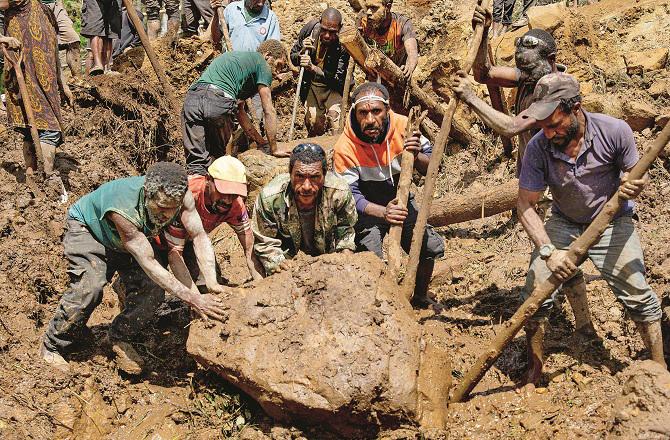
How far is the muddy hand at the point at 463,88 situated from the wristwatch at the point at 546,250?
3.54 ft

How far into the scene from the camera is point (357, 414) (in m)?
4.08

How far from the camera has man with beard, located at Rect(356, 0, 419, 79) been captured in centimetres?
704

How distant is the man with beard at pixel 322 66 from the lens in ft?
25.3

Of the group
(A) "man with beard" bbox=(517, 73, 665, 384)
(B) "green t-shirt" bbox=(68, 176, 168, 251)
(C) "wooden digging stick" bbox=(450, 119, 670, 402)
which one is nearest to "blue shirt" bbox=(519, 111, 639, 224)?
(A) "man with beard" bbox=(517, 73, 665, 384)

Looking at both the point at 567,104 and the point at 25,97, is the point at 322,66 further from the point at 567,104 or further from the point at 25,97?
the point at 567,104

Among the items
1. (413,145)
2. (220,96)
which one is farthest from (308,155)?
(220,96)

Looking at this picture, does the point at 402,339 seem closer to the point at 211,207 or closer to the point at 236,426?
the point at 236,426

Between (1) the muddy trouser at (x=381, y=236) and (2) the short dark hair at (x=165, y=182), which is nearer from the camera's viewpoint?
(2) the short dark hair at (x=165, y=182)

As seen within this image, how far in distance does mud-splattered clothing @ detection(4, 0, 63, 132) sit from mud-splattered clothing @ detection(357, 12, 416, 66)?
10.9 feet

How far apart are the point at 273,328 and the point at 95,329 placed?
2.13 meters

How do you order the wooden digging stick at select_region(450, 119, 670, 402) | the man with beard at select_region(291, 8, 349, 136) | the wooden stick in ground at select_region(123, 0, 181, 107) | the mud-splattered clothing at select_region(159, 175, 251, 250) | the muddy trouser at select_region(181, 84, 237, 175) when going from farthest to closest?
the wooden stick in ground at select_region(123, 0, 181, 107) → the man with beard at select_region(291, 8, 349, 136) → the muddy trouser at select_region(181, 84, 237, 175) → the mud-splattered clothing at select_region(159, 175, 251, 250) → the wooden digging stick at select_region(450, 119, 670, 402)

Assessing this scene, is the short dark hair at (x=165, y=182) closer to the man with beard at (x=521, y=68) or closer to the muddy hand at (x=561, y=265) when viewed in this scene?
the man with beard at (x=521, y=68)

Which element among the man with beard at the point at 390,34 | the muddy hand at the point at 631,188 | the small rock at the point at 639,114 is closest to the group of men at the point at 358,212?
the muddy hand at the point at 631,188

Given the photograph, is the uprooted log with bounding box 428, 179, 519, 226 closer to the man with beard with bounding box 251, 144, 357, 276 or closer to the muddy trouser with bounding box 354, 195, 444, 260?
the muddy trouser with bounding box 354, 195, 444, 260
